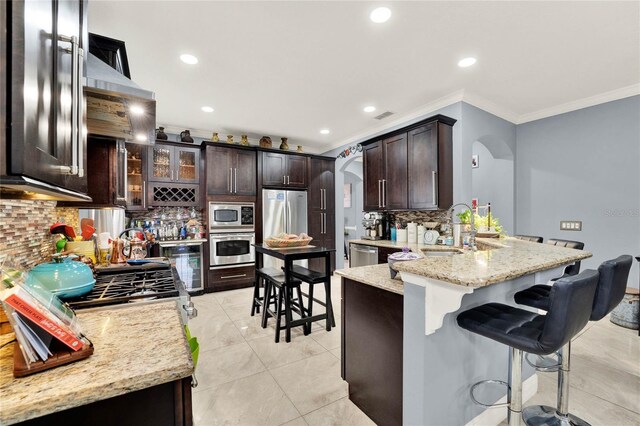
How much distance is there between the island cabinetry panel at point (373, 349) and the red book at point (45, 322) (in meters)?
1.30

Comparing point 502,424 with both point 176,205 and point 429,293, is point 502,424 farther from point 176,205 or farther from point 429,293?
point 176,205

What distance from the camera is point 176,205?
4.63 m

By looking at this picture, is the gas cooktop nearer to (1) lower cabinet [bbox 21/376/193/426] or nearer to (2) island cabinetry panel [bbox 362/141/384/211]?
(1) lower cabinet [bbox 21/376/193/426]

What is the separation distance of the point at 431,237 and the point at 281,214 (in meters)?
2.60

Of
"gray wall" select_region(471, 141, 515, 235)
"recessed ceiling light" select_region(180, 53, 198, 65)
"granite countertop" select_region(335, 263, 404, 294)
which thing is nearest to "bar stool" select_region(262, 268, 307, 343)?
"granite countertop" select_region(335, 263, 404, 294)

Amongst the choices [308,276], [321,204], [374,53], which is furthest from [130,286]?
[321,204]

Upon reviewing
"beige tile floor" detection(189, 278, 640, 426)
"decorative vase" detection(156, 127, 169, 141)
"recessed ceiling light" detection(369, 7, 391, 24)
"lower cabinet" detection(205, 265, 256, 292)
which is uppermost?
"recessed ceiling light" detection(369, 7, 391, 24)

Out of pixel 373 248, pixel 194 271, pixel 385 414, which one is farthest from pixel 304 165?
pixel 385 414

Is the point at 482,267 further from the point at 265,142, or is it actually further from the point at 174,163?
the point at 174,163

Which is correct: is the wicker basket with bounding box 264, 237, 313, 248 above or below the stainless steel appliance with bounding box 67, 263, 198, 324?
above

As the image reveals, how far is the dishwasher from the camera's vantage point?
13.8 feet

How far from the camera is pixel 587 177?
360 cm

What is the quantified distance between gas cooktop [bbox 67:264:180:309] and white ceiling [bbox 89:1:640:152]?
74.9 inches

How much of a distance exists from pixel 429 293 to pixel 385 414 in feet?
2.83
